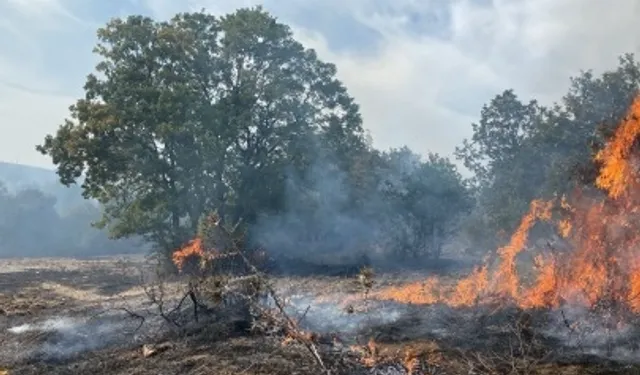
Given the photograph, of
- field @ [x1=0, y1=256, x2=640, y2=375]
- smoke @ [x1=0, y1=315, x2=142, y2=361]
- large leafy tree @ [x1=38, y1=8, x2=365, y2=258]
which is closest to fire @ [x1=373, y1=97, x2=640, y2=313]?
field @ [x1=0, y1=256, x2=640, y2=375]

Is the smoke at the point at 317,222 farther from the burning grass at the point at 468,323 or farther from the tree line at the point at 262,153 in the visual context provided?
the burning grass at the point at 468,323

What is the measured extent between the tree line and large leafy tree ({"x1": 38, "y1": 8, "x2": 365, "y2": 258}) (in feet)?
0.22

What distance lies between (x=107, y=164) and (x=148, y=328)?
1678 centimetres

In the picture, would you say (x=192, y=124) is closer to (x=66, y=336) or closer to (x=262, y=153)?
(x=262, y=153)

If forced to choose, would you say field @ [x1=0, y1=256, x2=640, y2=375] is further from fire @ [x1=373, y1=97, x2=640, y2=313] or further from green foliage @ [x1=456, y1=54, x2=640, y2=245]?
green foliage @ [x1=456, y1=54, x2=640, y2=245]

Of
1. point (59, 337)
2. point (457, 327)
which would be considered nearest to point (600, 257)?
point (457, 327)

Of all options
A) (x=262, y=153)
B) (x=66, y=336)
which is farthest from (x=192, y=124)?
(x=66, y=336)

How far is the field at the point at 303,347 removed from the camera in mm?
10016

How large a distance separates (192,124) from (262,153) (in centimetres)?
517

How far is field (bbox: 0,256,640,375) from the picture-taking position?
1002 cm

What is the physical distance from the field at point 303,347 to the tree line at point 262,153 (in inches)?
496

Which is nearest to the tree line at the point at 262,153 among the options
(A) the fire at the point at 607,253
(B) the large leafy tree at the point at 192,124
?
(B) the large leafy tree at the point at 192,124

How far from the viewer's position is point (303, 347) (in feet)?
35.9

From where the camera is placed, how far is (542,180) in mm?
36219
